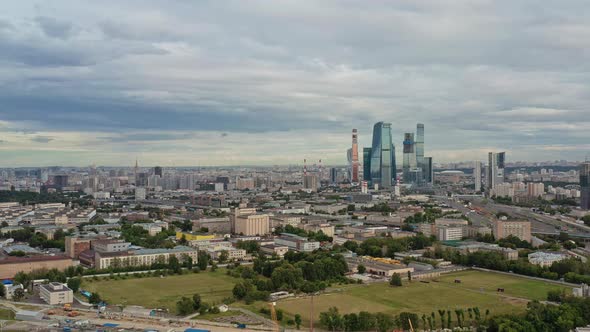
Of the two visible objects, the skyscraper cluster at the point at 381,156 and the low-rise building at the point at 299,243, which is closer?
the low-rise building at the point at 299,243

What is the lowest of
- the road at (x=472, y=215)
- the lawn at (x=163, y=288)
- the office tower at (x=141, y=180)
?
the lawn at (x=163, y=288)

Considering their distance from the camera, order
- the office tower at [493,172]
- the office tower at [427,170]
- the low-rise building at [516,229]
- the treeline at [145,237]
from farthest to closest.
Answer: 1. the office tower at [427,170]
2. the office tower at [493,172]
3. the low-rise building at [516,229]
4. the treeline at [145,237]

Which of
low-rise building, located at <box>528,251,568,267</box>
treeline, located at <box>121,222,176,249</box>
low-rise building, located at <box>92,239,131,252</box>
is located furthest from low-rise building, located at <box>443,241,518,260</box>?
low-rise building, located at <box>92,239,131,252</box>

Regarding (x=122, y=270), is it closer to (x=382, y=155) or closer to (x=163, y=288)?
(x=163, y=288)

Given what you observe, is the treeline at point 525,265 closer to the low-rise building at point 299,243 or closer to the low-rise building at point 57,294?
the low-rise building at point 299,243

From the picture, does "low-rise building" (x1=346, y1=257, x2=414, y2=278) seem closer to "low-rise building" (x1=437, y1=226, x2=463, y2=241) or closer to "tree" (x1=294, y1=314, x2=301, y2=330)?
"tree" (x1=294, y1=314, x2=301, y2=330)

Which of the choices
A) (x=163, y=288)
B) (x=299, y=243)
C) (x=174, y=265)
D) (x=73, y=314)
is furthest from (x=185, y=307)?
(x=299, y=243)

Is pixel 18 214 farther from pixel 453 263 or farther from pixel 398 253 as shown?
pixel 453 263

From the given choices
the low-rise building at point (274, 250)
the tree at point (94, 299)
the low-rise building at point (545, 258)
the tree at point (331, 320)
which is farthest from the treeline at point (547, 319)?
the low-rise building at point (274, 250)
